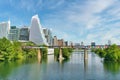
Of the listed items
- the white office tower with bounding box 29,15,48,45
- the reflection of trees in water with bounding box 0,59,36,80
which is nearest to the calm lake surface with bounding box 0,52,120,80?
the reflection of trees in water with bounding box 0,59,36,80

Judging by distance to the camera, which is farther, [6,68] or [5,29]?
[5,29]

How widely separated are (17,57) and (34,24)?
78019 millimetres

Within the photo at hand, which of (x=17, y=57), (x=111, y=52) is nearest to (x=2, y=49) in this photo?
(x=17, y=57)

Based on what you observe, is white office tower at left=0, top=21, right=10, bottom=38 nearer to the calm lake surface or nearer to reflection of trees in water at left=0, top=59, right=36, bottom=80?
reflection of trees in water at left=0, top=59, right=36, bottom=80

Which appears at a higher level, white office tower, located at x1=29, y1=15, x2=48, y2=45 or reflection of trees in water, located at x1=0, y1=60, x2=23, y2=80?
white office tower, located at x1=29, y1=15, x2=48, y2=45

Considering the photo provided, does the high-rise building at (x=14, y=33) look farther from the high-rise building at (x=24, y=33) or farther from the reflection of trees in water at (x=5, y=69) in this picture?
the reflection of trees in water at (x=5, y=69)

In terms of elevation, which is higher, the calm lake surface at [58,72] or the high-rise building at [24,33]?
the high-rise building at [24,33]

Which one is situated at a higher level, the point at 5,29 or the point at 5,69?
the point at 5,29

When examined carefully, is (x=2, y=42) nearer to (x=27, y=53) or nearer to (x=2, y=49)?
(x=2, y=49)

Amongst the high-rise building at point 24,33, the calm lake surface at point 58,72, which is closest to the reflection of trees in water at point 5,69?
the calm lake surface at point 58,72

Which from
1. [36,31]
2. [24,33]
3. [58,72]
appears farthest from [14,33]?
[58,72]

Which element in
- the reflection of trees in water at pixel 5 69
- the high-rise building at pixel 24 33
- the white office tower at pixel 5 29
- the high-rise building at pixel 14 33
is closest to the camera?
the reflection of trees in water at pixel 5 69

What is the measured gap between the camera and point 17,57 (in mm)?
67438

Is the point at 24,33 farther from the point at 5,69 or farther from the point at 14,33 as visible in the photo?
the point at 5,69
